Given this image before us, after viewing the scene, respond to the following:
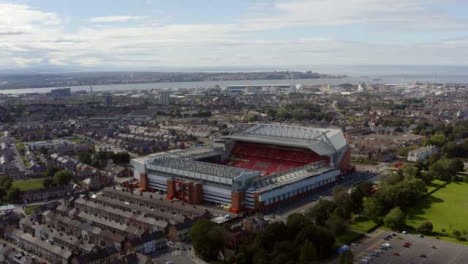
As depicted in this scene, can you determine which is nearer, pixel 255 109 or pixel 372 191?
pixel 372 191

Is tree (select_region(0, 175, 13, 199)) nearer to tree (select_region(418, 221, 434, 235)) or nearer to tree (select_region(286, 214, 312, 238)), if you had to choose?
tree (select_region(286, 214, 312, 238))

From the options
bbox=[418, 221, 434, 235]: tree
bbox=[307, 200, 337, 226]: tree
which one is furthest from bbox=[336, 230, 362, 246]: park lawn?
bbox=[418, 221, 434, 235]: tree

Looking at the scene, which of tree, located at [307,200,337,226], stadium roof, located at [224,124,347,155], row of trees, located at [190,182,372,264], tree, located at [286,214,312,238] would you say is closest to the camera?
row of trees, located at [190,182,372,264]

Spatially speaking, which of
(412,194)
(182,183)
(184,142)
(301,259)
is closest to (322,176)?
(412,194)

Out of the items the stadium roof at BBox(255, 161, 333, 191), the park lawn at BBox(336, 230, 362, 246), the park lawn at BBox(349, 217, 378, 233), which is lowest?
the park lawn at BBox(349, 217, 378, 233)

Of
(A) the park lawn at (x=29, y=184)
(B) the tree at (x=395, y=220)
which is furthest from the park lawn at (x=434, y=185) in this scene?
(A) the park lawn at (x=29, y=184)

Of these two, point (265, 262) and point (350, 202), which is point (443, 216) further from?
point (265, 262)
